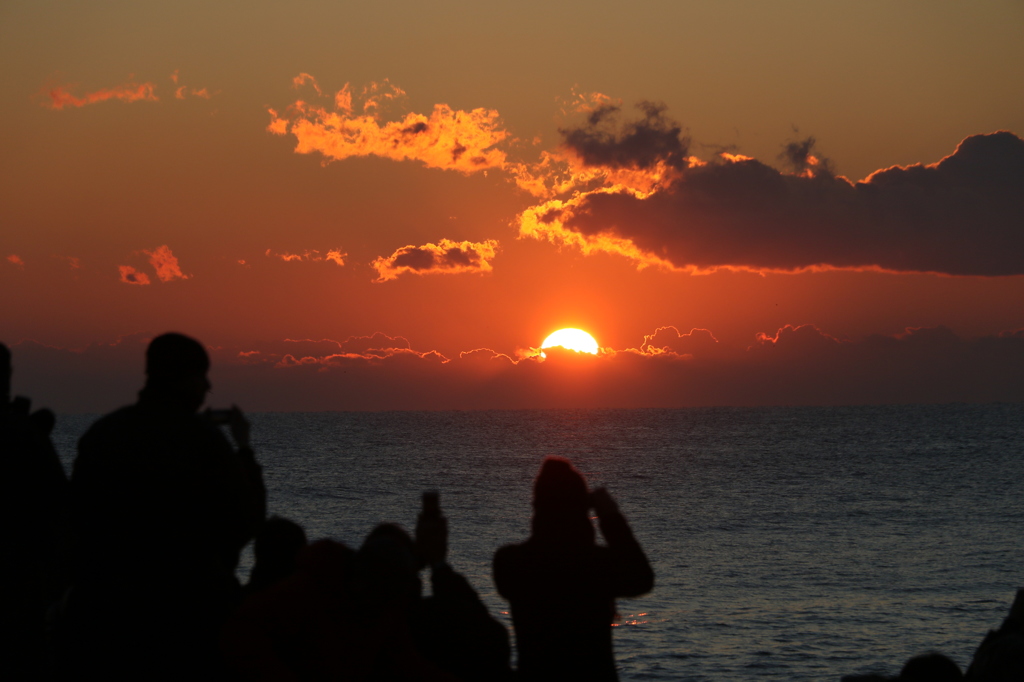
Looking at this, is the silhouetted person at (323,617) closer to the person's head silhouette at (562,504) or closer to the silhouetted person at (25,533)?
the person's head silhouette at (562,504)

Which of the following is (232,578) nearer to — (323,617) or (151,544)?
(151,544)

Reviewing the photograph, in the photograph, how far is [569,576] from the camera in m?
3.94

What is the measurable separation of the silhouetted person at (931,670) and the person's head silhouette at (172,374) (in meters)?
3.67

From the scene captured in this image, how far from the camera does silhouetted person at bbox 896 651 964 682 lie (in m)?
4.39

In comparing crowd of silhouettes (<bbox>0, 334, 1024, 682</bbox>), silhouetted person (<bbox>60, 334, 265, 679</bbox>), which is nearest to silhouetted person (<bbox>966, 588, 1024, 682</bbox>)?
crowd of silhouettes (<bbox>0, 334, 1024, 682</bbox>)

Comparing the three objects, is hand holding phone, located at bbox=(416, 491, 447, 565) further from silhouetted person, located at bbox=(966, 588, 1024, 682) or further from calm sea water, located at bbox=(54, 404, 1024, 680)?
calm sea water, located at bbox=(54, 404, 1024, 680)

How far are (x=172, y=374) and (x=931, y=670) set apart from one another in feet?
12.8

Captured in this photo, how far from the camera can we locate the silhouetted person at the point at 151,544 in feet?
11.4

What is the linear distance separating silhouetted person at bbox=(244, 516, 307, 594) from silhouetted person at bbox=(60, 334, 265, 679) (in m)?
0.47

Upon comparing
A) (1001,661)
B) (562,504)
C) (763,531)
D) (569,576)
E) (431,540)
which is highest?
(562,504)

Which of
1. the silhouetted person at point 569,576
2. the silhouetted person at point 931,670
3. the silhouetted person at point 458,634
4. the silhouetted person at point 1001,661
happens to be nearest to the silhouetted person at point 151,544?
the silhouetted person at point 458,634

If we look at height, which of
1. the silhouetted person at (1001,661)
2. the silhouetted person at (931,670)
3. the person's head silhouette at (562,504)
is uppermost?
the person's head silhouette at (562,504)

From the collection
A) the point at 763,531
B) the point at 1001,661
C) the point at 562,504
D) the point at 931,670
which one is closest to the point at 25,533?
the point at 562,504

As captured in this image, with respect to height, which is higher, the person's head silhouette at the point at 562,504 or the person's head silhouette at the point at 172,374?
the person's head silhouette at the point at 172,374
